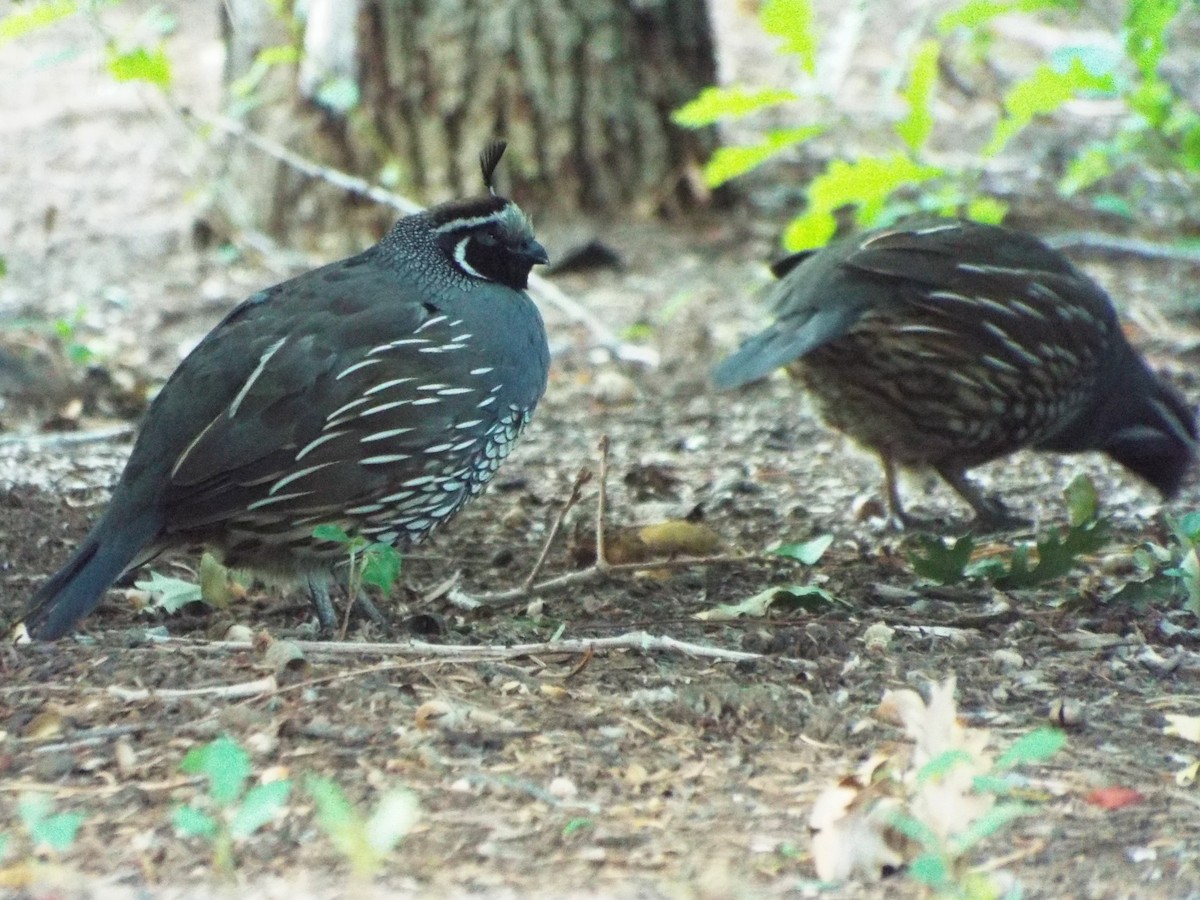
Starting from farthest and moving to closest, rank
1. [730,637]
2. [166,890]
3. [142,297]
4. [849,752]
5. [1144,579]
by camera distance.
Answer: [142,297] → [1144,579] → [730,637] → [849,752] → [166,890]

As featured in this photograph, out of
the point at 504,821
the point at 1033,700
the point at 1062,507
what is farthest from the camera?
the point at 1062,507

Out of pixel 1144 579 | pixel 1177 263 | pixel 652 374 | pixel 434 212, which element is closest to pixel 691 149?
pixel 652 374

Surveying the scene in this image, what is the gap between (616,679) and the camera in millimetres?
3881

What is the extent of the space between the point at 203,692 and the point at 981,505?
3.15m

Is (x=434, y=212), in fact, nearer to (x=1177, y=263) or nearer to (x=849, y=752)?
(x=849, y=752)

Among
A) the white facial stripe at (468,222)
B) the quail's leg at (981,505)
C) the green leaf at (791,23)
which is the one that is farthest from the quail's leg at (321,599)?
the green leaf at (791,23)

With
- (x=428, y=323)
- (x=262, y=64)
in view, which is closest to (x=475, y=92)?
(x=262, y=64)

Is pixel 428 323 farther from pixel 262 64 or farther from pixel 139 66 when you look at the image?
pixel 262 64

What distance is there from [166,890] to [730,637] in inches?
70.4

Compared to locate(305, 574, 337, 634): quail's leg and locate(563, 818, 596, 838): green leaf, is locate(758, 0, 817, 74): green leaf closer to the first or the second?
locate(305, 574, 337, 634): quail's leg

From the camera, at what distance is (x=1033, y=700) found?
12.6ft

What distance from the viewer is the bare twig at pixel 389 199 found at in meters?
7.51

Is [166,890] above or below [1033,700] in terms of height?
above

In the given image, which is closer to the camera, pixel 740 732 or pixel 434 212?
pixel 740 732
